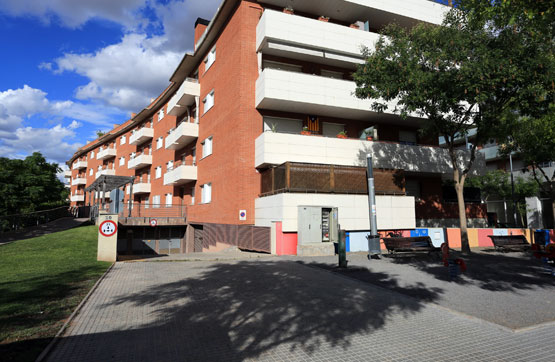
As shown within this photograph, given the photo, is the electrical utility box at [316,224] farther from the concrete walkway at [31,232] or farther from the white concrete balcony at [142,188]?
the white concrete balcony at [142,188]

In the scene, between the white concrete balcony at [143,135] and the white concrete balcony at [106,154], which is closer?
the white concrete balcony at [143,135]

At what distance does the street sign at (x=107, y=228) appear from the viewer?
12469mm

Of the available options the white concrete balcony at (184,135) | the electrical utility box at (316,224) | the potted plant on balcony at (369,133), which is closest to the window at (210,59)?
the white concrete balcony at (184,135)

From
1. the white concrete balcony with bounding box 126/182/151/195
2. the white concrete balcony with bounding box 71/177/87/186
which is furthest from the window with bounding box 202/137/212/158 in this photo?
the white concrete balcony with bounding box 71/177/87/186

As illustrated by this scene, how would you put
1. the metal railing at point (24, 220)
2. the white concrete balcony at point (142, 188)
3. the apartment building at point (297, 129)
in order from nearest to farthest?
the apartment building at point (297, 129), the metal railing at point (24, 220), the white concrete balcony at point (142, 188)

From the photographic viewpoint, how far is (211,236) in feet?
74.1

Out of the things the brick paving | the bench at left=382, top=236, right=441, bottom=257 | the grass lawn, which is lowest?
the brick paving

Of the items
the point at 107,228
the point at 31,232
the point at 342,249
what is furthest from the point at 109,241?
the point at 31,232

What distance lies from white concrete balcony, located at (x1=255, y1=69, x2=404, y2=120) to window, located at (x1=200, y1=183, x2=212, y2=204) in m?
7.69

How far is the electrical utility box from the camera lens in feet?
49.5

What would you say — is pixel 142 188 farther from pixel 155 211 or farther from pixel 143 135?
pixel 155 211

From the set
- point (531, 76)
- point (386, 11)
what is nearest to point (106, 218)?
point (531, 76)

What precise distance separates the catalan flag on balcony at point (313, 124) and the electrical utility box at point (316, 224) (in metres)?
6.18

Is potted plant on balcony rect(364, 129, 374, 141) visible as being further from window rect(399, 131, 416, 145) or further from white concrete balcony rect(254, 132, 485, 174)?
window rect(399, 131, 416, 145)
